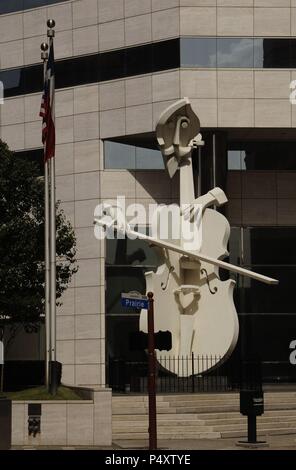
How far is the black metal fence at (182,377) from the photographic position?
43.7 meters

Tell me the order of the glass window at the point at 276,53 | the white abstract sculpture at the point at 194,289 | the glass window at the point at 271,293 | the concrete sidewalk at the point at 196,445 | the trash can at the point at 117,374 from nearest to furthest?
the concrete sidewalk at the point at 196,445 < the white abstract sculpture at the point at 194,289 < the trash can at the point at 117,374 < the glass window at the point at 276,53 < the glass window at the point at 271,293

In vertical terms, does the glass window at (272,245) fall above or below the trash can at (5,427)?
above

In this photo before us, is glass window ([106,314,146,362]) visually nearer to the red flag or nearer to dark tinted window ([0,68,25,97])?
dark tinted window ([0,68,25,97])

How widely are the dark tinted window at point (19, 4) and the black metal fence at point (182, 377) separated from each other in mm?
16779

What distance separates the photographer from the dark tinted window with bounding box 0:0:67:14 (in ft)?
177

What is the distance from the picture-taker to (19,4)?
54.6m

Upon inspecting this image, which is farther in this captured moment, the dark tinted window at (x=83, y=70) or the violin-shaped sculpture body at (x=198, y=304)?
the dark tinted window at (x=83, y=70)

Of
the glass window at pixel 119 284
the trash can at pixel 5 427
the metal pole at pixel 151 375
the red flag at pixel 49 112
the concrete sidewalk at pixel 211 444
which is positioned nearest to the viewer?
the metal pole at pixel 151 375

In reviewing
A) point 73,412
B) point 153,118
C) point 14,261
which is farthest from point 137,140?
point 73,412

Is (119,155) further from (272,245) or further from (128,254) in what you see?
(272,245)

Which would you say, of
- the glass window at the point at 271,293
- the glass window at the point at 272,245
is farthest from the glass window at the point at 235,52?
the glass window at the point at 271,293

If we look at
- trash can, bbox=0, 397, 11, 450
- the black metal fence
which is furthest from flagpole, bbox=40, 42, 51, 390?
the black metal fence

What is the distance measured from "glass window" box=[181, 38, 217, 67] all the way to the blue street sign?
2118 cm

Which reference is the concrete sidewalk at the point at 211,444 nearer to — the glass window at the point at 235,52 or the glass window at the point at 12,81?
the glass window at the point at 235,52
